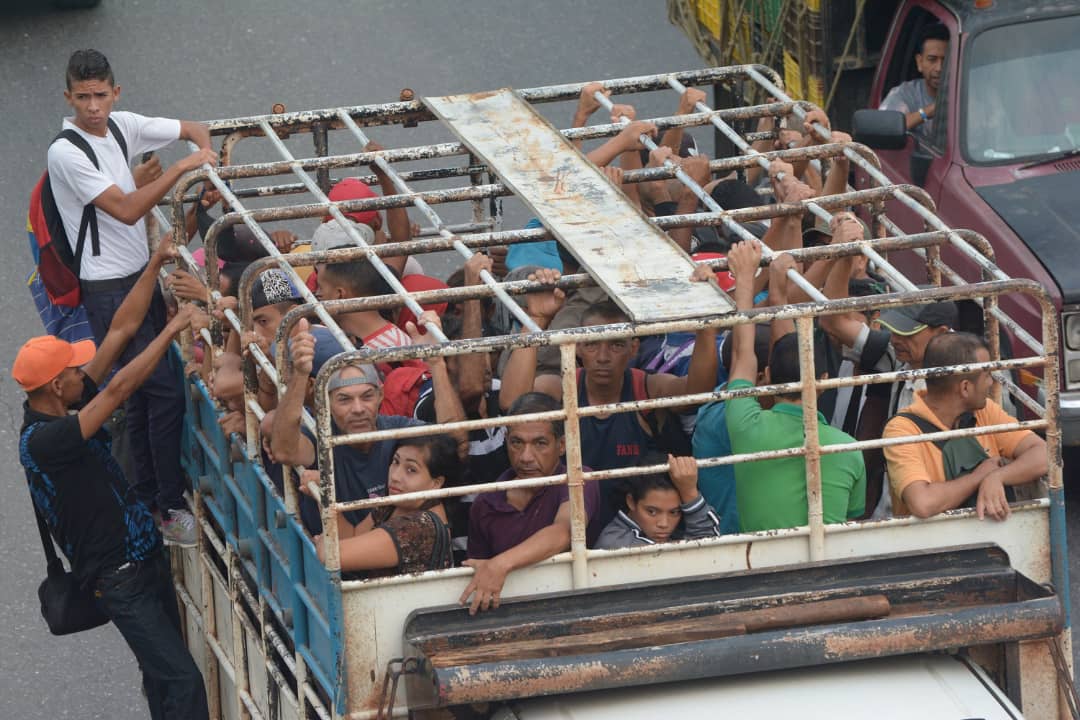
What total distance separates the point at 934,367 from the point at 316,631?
74.5 inches

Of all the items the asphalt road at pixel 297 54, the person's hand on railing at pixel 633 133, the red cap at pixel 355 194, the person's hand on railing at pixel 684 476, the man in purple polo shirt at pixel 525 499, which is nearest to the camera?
the person's hand on railing at pixel 684 476

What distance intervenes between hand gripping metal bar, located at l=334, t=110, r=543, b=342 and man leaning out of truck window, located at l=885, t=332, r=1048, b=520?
44.8 inches

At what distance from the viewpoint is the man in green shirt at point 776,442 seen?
5.45m

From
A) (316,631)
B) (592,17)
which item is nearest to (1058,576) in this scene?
(316,631)

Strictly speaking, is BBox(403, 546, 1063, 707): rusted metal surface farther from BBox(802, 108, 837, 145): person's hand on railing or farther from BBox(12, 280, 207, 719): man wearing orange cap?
BBox(802, 108, 837, 145): person's hand on railing

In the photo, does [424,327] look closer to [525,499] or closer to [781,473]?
[525,499]

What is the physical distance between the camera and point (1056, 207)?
848cm

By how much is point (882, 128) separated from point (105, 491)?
406cm

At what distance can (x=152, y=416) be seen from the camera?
727cm

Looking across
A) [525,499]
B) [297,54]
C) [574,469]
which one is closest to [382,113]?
[525,499]

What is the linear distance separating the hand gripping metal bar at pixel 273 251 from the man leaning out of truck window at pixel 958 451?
1.64 m

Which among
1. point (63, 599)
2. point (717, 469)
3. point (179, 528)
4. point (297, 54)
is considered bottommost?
point (63, 599)

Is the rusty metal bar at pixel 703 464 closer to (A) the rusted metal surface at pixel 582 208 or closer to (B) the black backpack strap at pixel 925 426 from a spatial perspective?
(B) the black backpack strap at pixel 925 426

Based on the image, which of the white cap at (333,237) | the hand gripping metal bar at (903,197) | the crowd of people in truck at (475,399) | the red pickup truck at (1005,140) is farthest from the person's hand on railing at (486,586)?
the red pickup truck at (1005,140)
